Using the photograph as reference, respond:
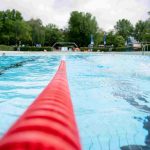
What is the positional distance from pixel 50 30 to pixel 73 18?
7384mm

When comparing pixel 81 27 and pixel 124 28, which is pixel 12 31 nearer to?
pixel 81 27

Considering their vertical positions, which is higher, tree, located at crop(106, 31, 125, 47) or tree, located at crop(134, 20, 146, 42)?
tree, located at crop(134, 20, 146, 42)

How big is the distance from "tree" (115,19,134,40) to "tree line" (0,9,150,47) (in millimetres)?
5122

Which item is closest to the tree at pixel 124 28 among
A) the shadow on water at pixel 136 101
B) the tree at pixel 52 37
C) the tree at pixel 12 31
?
the tree at pixel 52 37

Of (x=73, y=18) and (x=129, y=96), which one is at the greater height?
(x=73, y=18)

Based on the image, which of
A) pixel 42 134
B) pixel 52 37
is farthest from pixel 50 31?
pixel 42 134

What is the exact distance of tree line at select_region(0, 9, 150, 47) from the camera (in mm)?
74812

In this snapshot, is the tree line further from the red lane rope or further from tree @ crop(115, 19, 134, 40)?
the red lane rope

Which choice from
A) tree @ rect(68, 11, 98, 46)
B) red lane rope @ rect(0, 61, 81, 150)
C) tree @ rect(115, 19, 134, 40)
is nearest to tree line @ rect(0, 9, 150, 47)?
tree @ rect(68, 11, 98, 46)

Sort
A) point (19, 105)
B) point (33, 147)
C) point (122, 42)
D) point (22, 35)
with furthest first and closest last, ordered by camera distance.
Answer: point (122, 42), point (22, 35), point (19, 105), point (33, 147)

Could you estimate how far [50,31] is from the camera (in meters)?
86.7

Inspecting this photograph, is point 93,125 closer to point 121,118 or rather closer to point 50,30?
point 121,118

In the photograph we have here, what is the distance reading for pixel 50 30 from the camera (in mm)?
88062

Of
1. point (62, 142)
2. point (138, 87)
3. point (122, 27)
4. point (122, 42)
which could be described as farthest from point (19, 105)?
point (122, 27)
